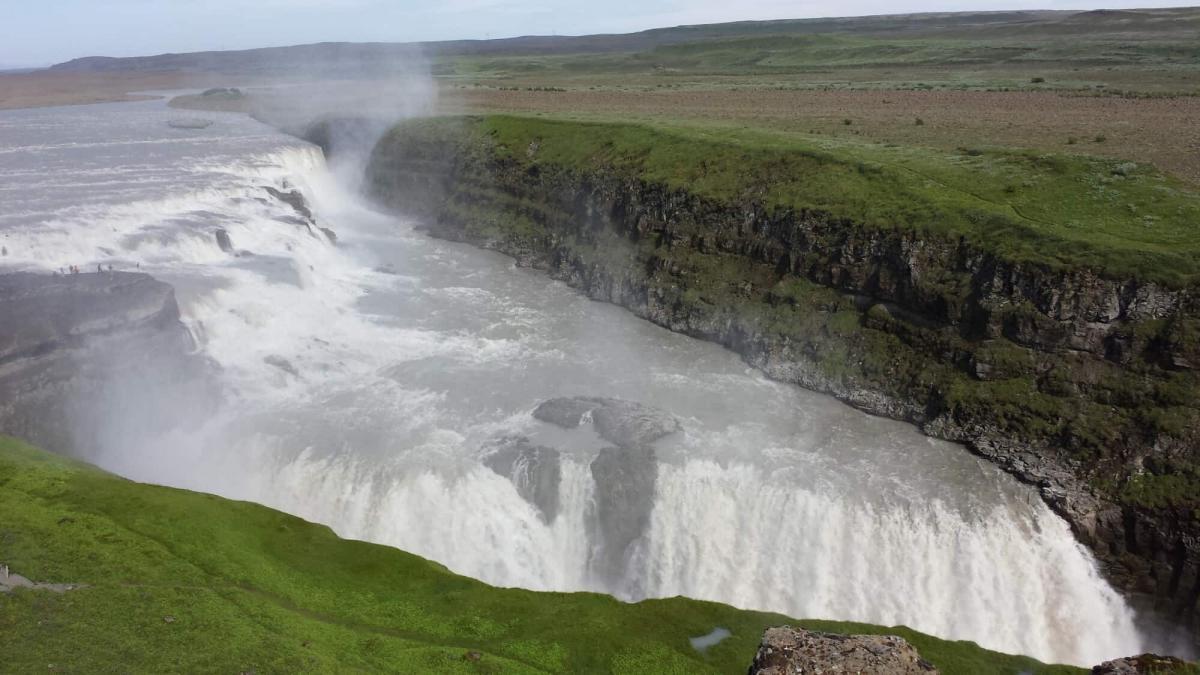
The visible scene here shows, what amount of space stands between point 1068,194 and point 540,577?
111ft

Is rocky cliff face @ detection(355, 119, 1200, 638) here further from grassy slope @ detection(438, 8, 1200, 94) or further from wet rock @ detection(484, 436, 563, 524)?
grassy slope @ detection(438, 8, 1200, 94)

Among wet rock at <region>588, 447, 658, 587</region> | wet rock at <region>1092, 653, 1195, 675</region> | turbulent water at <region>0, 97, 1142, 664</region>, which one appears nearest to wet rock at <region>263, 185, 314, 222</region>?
turbulent water at <region>0, 97, 1142, 664</region>

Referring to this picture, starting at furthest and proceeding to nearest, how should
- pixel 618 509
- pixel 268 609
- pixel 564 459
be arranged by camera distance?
pixel 564 459 < pixel 618 509 < pixel 268 609

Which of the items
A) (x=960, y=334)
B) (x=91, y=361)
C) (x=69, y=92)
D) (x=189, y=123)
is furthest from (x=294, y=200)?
(x=69, y=92)

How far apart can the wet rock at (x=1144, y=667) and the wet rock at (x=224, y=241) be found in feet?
162

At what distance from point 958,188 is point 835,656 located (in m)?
35.6

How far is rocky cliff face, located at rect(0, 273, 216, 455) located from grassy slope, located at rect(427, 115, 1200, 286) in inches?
1225

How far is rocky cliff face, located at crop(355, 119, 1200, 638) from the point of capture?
2927 centimetres

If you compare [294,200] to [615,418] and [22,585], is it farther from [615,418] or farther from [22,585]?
[22,585]

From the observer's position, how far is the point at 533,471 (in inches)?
1224

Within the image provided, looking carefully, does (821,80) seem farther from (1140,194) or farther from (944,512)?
(944,512)

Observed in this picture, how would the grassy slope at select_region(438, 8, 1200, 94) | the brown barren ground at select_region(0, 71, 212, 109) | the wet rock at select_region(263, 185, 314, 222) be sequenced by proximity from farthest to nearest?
the brown barren ground at select_region(0, 71, 212, 109), the grassy slope at select_region(438, 8, 1200, 94), the wet rock at select_region(263, 185, 314, 222)

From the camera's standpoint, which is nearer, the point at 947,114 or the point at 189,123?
the point at 947,114

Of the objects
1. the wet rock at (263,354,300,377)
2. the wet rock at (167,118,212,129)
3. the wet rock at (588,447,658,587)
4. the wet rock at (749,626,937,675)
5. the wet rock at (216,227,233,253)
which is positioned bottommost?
the wet rock at (588,447,658,587)
